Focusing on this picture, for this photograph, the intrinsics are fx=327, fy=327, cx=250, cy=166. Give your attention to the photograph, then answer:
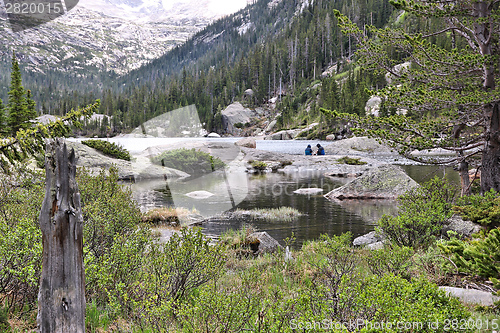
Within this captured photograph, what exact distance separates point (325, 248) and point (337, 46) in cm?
11729

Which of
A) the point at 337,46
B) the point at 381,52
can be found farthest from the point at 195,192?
the point at 337,46

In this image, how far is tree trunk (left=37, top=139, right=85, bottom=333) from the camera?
120 inches

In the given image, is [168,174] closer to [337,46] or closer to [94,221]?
[94,221]

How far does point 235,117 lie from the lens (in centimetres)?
11094

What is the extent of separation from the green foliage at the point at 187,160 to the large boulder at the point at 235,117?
259 feet

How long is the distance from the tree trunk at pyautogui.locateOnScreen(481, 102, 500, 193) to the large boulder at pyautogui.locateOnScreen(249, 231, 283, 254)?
20.5 feet

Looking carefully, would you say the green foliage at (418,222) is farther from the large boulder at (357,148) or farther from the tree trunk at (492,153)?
the large boulder at (357,148)

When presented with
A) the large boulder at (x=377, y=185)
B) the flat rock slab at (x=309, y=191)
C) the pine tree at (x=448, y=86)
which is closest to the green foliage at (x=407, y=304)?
the pine tree at (x=448, y=86)

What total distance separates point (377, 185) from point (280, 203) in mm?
6006

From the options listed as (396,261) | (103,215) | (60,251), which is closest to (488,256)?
(396,261)

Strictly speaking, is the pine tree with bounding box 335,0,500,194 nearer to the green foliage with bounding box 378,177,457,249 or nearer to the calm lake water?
the calm lake water

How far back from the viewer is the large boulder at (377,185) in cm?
1858

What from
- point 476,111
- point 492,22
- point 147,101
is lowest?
point 476,111

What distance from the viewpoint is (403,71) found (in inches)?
408
